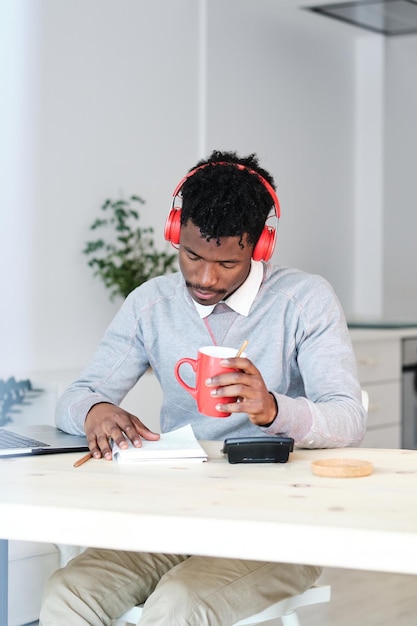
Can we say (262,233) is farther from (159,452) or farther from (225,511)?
(225,511)

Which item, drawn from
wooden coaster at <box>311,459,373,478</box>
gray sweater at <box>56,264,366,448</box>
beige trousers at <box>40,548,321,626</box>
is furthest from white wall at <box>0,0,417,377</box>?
wooden coaster at <box>311,459,373,478</box>

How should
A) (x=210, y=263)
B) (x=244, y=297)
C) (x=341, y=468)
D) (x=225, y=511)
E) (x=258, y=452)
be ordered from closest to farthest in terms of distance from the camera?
1. (x=225, y=511)
2. (x=341, y=468)
3. (x=258, y=452)
4. (x=210, y=263)
5. (x=244, y=297)

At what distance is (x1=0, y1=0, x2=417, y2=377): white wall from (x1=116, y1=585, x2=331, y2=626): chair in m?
1.92

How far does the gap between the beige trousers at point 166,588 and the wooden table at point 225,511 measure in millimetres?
181

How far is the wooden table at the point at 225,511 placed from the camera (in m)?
1.20

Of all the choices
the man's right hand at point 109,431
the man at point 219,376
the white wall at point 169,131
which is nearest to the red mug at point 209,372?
the man at point 219,376

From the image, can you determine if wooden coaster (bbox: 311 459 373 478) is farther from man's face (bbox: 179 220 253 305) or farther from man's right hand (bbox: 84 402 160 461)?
man's face (bbox: 179 220 253 305)

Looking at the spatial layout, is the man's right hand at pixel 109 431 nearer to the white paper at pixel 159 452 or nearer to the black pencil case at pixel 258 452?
the white paper at pixel 159 452

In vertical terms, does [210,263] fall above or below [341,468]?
above

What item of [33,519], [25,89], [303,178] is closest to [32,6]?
[25,89]

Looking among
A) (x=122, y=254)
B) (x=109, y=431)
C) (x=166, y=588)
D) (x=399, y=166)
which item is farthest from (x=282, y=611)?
(x=399, y=166)

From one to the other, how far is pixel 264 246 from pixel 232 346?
8.6 inches

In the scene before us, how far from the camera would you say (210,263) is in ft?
6.30

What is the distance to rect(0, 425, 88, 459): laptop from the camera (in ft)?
5.75
